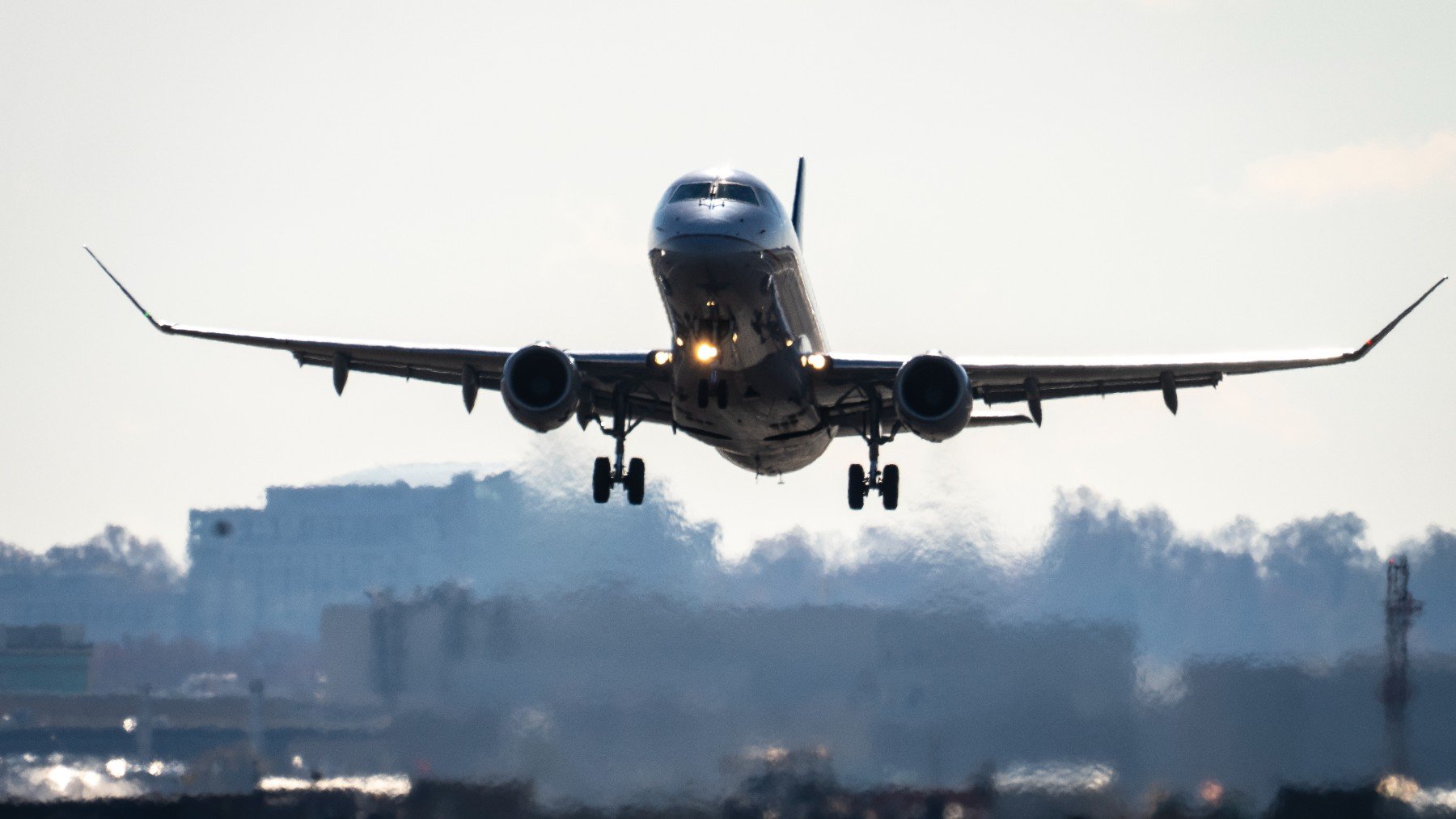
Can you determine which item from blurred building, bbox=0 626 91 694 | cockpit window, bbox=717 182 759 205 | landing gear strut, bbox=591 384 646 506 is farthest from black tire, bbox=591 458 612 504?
blurred building, bbox=0 626 91 694

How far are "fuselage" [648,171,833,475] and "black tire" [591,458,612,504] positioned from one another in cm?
224

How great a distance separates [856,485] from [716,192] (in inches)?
265

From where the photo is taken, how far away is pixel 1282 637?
33250 mm

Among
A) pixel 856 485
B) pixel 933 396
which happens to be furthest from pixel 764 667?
pixel 933 396

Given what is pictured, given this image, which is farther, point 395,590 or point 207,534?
point 207,534

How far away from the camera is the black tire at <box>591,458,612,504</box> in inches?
1309

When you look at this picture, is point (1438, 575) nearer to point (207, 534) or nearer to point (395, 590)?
point (395, 590)

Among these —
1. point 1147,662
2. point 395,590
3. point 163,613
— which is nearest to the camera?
point 1147,662

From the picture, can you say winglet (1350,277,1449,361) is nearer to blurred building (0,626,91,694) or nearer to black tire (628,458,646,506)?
black tire (628,458,646,506)

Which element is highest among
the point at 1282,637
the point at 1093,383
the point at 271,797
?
the point at 1093,383

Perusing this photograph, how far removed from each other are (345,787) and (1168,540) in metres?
15.9

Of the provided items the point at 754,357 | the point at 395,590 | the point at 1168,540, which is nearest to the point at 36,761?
the point at 395,590

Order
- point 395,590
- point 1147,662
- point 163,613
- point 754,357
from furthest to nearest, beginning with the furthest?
point 163,613 → point 395,590 → point 1147,662 → point 754,357

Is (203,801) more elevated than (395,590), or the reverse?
(395,590)
